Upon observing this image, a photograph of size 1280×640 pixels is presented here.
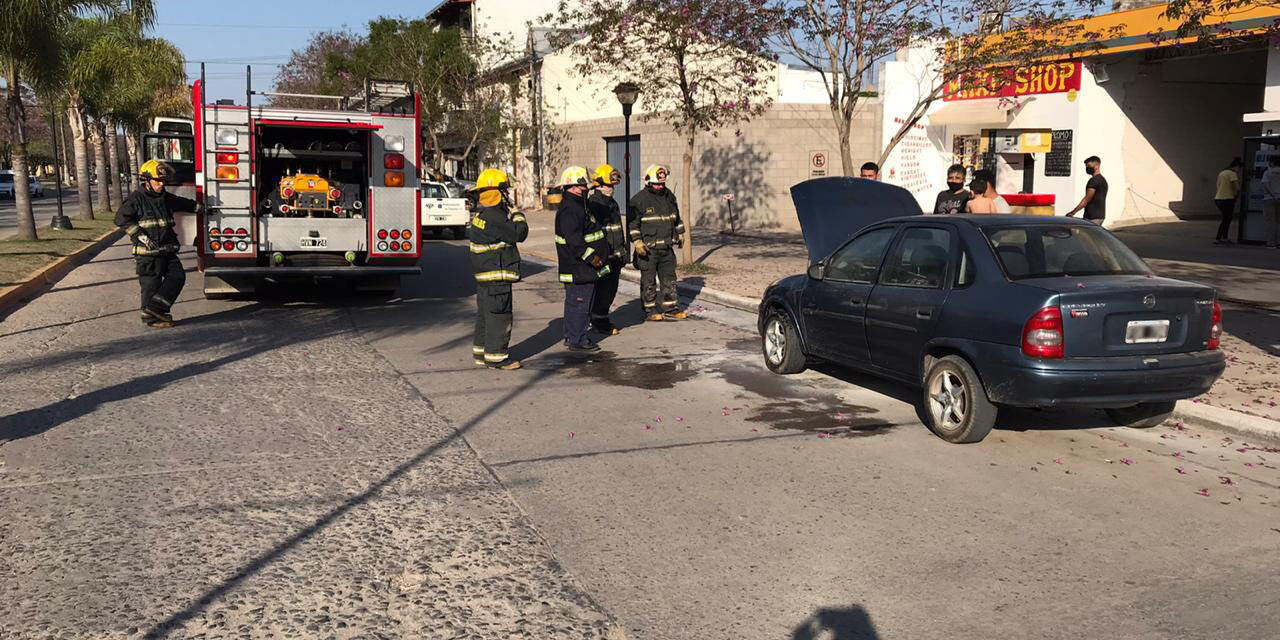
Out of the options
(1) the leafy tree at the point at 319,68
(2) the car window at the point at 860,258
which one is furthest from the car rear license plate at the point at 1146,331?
(1) the leafy tree at the point at 319,68

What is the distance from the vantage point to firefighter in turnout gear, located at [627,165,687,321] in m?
12.1

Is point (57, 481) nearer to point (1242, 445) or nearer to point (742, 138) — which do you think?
point (1242, 445)

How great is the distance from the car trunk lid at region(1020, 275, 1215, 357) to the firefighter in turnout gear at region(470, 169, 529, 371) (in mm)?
4519

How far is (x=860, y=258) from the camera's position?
7969mm

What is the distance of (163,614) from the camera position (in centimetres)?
411

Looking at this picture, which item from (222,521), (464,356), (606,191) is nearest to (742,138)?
(606,191)

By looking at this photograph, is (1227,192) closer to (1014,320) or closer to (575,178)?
(575,178)

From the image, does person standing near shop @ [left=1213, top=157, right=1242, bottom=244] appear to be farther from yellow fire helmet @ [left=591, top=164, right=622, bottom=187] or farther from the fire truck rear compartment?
the fire truck rear compartment

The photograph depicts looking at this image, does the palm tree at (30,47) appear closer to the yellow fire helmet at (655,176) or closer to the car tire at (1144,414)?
the yellow fire helmet at (655,176)

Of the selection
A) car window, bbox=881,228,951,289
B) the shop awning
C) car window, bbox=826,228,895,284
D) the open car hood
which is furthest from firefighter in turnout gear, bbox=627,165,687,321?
the shop awning

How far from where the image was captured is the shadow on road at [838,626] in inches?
156

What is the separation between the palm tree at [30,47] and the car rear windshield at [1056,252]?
58.0ft

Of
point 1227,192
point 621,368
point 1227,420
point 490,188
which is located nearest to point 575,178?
point 490,188

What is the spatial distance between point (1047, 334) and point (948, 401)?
35.1 inches
